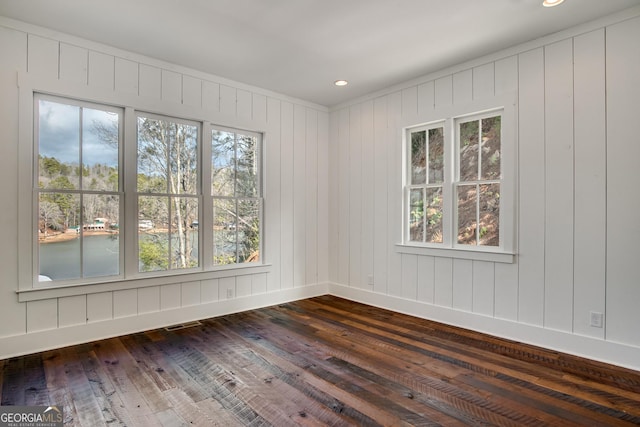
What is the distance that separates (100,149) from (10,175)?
0.74m

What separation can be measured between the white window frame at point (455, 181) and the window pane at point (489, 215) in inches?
2.8

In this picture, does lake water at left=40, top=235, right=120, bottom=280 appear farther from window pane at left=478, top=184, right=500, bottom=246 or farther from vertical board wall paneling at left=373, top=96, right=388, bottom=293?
window pane at left=478, top=184, right=500, bottom=246

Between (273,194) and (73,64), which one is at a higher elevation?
(73,64)

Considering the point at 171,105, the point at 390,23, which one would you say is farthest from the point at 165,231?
the point at 390,23

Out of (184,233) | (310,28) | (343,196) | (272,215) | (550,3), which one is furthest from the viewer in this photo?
(343,196)

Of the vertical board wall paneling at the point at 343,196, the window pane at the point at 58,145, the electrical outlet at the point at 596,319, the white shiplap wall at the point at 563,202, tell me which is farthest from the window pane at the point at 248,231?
the electrical outlet at the point at 596,319

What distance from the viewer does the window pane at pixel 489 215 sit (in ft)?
11.8

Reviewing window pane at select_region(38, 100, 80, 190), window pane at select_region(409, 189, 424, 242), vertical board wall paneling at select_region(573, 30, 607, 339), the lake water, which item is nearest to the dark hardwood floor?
vertical board wall paneling at select_region(573, 30, 607, 339)

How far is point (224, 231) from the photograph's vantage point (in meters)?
4.32

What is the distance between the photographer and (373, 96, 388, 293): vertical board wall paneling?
15.1ft

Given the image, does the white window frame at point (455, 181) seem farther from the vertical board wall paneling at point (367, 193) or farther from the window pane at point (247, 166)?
the window pane at point (247, 166)

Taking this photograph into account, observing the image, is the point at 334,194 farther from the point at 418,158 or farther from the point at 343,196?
the point at 418,158

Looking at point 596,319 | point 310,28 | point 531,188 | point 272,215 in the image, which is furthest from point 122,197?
point 596,319

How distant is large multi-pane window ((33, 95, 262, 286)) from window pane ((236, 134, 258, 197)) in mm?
13
